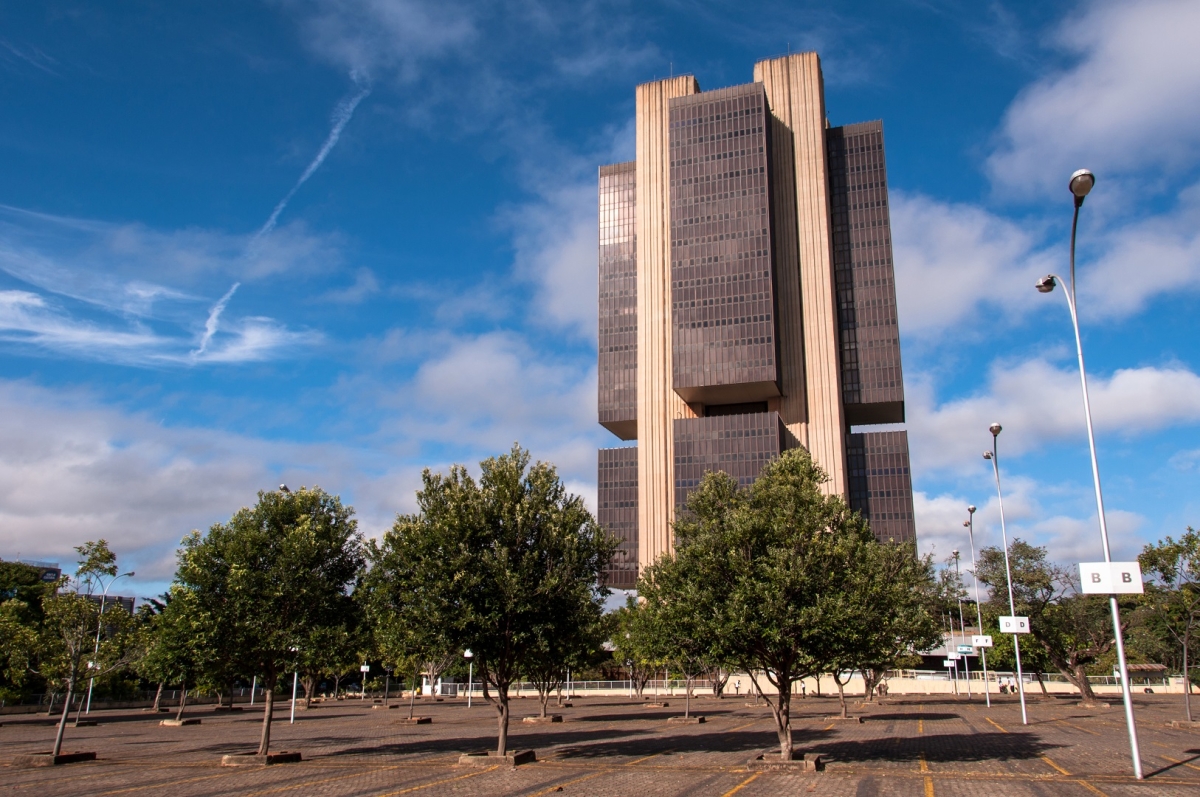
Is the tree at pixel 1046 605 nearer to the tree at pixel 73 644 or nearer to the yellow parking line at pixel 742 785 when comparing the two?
the yellow parking line at pixel 742 785

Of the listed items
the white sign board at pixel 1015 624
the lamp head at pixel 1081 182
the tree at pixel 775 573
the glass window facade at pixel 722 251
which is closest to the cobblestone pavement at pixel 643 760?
the tree at pixel 775 573

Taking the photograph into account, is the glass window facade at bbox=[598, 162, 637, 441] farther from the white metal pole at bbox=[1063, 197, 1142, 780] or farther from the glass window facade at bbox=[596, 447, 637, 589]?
the white metal pole at bbox=[1063, 197, 1142, 780]

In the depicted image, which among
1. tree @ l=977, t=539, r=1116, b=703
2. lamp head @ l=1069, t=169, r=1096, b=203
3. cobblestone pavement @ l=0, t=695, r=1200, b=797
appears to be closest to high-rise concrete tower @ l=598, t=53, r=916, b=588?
tree @ l=977, t=539, r=1116, b=703

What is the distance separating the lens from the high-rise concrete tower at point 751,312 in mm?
122500

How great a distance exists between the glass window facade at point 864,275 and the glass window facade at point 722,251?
1389 centimetres

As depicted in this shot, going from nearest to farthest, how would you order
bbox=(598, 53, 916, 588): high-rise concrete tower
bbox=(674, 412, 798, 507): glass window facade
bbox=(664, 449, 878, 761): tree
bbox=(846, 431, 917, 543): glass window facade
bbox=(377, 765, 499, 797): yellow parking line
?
bbox=(377, 765, 499, 797): yellow parking line, bbox=(664, 449, 878, 761): tree, bbox=(674, 412, 798, 507): glass window facade, bbox=(846, 431, 917, 543): glass window facade, bbox=(598, 53, 916, 588): high-rise concrete tower

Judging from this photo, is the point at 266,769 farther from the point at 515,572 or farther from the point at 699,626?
the point at 699,626

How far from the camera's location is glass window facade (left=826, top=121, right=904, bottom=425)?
12631 cm

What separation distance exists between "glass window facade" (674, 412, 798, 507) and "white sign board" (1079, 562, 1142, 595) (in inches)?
3686

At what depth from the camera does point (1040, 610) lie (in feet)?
195

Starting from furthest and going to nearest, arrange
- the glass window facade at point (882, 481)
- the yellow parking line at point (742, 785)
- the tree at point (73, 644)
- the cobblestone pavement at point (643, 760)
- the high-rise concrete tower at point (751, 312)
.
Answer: the high-rise concrete tower at point (751, 312) < the glass window facade at point (882, 481) < the tree at point (73, 644) < the cobblestone pavement at point (643, 760) < the yellow parking line at point (742, 785)

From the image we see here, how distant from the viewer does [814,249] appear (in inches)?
5069

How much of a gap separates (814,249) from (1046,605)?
79.3 m

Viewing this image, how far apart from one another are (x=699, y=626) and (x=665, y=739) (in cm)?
1424
